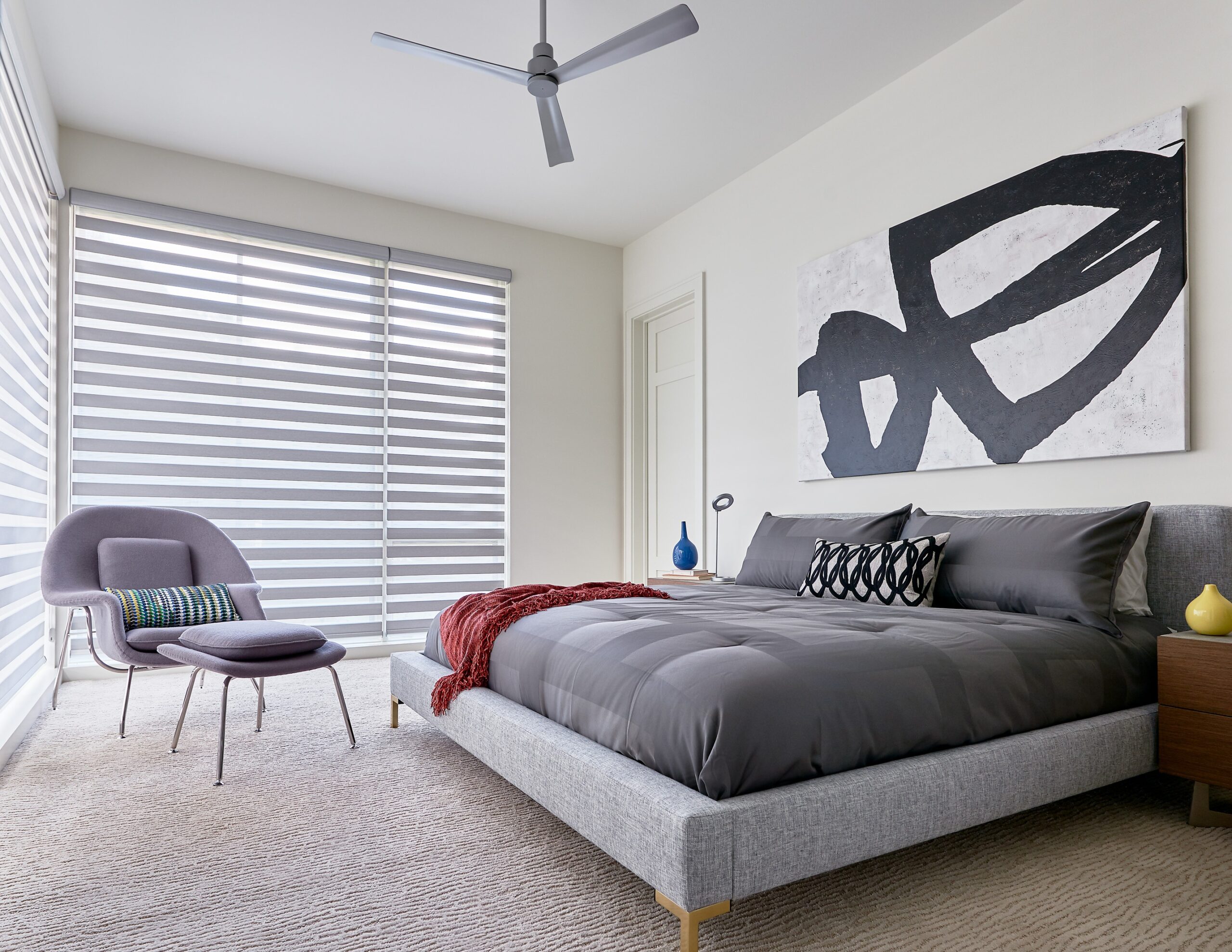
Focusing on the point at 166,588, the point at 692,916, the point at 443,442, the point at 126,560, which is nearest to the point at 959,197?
the point at 692,916

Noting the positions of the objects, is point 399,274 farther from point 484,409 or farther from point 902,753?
point 902,753

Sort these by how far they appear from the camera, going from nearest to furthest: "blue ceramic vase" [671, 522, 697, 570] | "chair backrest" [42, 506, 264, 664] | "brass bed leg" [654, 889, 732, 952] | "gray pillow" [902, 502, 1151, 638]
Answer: "brass bed leg" [654, 889, 732, 952], "gray pillow" [902, 502, 1151, 638], "chair backrest" [42, 506, 264, 664], "blue ceramic vase" [671, 522, 697, 570]

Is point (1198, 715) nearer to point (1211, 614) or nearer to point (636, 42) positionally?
point (1211, 614)

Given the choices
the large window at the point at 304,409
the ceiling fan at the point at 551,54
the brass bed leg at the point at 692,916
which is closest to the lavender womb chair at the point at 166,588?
the large window at the point at 304,409

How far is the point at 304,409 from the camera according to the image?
4582mm

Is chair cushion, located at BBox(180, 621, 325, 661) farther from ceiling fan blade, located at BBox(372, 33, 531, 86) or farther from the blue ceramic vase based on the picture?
the blue ceramic vase

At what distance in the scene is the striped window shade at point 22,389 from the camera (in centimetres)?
290

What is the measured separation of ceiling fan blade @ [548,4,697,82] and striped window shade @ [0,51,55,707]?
207 centimetres

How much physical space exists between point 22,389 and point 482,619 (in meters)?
2.29

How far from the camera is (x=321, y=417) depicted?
463cm

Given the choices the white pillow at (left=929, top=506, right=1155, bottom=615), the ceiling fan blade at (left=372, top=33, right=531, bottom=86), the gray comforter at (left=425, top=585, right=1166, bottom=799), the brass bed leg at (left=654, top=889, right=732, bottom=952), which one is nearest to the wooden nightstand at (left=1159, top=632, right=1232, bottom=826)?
the gray comforter at (left=425, top=585, right=1166, bottom=799)

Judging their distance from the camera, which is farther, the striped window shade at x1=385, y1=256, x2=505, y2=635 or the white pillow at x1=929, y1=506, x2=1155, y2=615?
the striped window shade at x1=385, y1=256, x2=505, y2=635

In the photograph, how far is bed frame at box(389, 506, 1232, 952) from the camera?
1356 millimetres

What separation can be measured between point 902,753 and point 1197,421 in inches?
66.4
